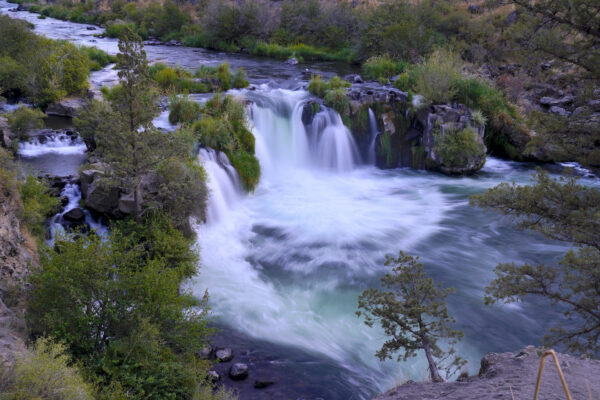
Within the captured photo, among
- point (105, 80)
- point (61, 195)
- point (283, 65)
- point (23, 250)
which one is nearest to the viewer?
point (23, 250)

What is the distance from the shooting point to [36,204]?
397 inches

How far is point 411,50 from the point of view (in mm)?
27938

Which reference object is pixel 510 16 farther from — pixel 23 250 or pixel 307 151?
pixel 23 250

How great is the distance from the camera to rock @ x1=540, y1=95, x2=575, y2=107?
23.1 metres

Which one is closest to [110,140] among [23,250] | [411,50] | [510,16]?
[23,250]

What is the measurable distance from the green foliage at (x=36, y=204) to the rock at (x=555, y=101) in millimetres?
23972

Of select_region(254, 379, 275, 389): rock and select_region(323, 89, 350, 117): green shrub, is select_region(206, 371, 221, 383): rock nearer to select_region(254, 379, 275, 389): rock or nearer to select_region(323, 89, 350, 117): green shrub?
select_region(254, 379, 275, 389): rock

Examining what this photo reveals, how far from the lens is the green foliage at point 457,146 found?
1792 cm

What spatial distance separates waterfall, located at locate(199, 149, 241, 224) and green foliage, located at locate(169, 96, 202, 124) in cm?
243

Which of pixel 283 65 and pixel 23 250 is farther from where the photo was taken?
pixel 283 65

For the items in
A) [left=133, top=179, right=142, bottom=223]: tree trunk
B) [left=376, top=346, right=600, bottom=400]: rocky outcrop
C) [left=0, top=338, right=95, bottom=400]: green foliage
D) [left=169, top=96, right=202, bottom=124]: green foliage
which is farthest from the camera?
[left=169, top=96, right=202, bottom=124]: green foliage

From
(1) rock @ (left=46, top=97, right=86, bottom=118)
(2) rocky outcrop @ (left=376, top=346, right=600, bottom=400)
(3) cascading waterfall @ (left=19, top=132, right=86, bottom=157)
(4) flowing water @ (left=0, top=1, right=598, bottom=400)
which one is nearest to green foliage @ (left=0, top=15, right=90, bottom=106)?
(1) rock @ (left=46, top=97, right=86, bottom=118)

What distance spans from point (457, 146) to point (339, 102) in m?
5.28

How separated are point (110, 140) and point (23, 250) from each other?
282 cm
